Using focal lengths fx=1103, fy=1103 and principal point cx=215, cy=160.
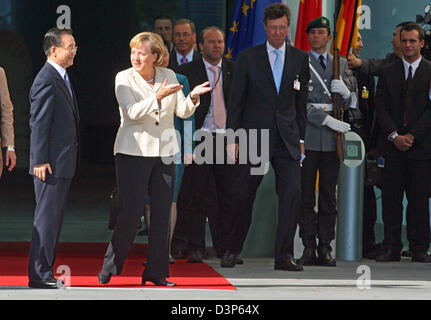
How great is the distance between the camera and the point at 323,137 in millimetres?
9016

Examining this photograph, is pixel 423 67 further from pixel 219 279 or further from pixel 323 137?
pixel 219 279

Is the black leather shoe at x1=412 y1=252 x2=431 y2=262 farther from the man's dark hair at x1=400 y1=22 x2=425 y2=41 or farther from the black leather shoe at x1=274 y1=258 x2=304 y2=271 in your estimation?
the man's dark hair at x1=400 y1=22 x2=425 y2=41

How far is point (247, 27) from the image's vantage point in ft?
32.2

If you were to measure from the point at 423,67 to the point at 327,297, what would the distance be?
300cm

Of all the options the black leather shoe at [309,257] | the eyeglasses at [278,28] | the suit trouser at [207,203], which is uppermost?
the eyeglasses at [278,28]

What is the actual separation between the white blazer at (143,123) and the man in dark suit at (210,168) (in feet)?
5.16

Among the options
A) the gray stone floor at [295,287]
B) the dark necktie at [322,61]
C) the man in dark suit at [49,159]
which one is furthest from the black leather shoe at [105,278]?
the dark necktie at [322,61]

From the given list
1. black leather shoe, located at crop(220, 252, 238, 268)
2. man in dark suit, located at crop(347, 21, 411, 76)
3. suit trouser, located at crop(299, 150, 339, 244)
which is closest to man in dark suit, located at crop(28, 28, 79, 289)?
black leather shoe, located at crop(220, 252, 238, 268)

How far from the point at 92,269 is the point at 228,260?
3.56ft

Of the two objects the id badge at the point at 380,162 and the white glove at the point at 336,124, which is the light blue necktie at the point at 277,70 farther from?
the id badge at the point at 380,162

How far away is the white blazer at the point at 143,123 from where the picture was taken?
7293 mm

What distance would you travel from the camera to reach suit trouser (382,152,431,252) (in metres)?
9.41

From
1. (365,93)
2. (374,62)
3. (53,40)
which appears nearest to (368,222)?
(365,93)
